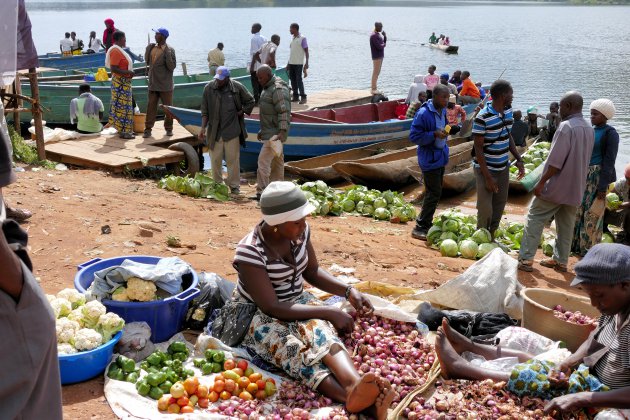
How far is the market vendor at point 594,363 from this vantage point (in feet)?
10.8

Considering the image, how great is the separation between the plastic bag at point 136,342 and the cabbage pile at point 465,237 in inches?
154

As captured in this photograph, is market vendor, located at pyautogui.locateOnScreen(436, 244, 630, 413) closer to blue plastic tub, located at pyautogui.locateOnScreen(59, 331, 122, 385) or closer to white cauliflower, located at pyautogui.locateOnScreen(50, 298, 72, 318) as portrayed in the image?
blue plastic tub, located at pyautogui.locateOnScreen(59, 331, 122, 385)

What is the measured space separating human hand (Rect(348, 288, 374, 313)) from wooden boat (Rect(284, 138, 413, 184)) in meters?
7.08

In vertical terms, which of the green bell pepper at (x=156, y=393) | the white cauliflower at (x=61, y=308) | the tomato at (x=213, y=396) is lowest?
the tomato at (x=213, y=396)

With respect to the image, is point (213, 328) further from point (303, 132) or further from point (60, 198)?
point (303, 132)

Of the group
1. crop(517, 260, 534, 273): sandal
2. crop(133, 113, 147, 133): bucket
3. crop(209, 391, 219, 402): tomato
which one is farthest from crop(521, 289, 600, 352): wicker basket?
crop(133, 113, 147, 133): bucket

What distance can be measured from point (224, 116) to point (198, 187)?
40.6 inches

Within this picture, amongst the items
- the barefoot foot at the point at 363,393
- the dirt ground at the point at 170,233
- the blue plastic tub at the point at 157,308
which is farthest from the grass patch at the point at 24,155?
the barefoot foot at the point at 363,393

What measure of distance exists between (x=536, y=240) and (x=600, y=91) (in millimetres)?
23983

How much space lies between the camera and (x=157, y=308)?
4207mm

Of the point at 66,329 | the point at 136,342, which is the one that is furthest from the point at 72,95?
the point at 66,329

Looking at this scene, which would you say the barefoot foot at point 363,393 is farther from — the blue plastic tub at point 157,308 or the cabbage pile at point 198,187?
the cabbage pile at point 198,187

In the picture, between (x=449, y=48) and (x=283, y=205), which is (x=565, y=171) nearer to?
(x=283, y=205)

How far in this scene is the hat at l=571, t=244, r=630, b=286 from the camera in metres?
3.28
